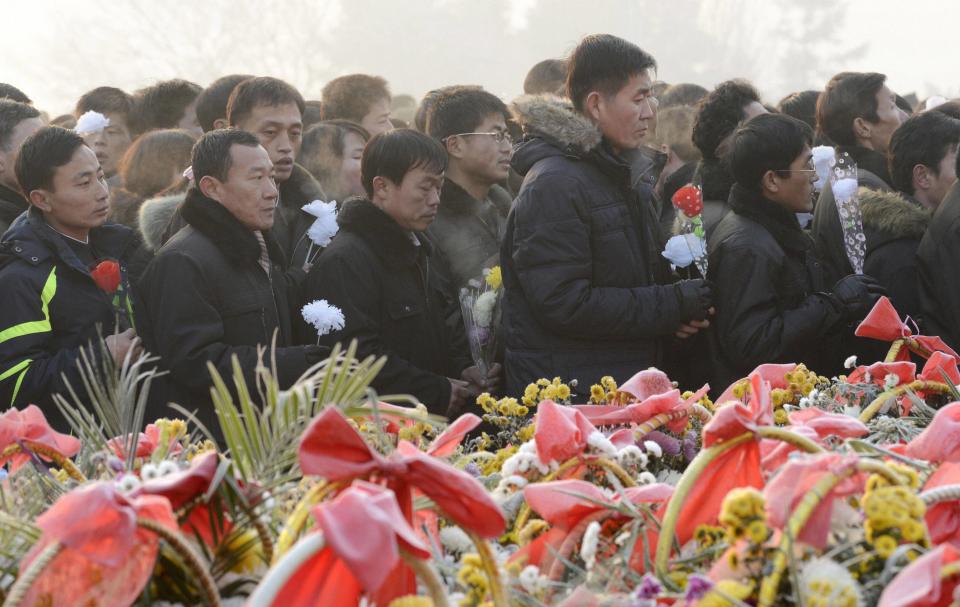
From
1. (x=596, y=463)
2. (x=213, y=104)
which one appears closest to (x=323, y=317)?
(x=213, y=104)

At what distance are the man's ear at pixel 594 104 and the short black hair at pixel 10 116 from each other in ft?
6.90

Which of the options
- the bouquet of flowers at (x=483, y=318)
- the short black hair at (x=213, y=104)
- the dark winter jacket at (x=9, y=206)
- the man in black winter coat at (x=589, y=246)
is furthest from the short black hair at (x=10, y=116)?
the man in black winter coat at (x=589, y=246)

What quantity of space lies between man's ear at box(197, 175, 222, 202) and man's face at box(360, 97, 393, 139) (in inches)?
94.7

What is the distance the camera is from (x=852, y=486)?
1.46 meters

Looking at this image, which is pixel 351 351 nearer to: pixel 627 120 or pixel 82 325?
pixel 82 325

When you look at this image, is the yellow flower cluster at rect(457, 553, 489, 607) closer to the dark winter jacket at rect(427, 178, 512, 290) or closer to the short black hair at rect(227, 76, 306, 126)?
the dark winter jacket at rect(427, 178, 512, 290)

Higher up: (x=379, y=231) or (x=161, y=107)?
(x=161, y=107)

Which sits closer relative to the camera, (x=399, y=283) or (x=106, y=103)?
(x=399, y=283)

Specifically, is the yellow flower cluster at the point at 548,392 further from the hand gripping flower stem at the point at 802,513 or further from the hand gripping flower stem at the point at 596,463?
the hand gripping flower stem at the point at 802,513

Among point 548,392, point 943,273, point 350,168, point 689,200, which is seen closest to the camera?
point 548,392

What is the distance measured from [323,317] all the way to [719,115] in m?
2.06

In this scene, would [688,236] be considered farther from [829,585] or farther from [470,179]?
[829,585]

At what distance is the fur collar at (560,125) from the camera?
4.29 metres

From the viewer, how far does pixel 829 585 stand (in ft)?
4.29
